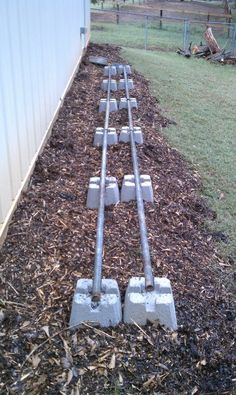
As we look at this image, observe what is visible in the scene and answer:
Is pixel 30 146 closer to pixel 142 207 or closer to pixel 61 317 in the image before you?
pixel 142 207

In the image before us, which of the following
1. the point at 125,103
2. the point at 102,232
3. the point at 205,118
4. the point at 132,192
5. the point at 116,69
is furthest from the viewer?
the point at 116,69

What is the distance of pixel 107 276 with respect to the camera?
3059 mm

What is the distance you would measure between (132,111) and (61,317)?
4994 millimetres

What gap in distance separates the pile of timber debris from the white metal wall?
34.5ft

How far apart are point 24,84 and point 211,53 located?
13.3 meters

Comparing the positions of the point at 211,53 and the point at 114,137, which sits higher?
the point at 211,53

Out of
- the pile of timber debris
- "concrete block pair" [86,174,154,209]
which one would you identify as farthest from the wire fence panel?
"concrete block pair" [86,174,154,209]

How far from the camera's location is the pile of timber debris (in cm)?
1533

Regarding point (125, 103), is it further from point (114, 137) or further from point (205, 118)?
point (114, 137)

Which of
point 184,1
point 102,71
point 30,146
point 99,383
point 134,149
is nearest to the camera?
point 99,383

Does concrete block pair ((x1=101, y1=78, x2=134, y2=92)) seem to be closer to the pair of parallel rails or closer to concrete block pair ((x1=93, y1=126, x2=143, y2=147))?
concrete block pair ((x1=93, y1=126, x2=143, y2=147))

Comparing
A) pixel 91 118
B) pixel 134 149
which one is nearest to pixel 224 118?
pixel 91 118

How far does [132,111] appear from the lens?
7.20 meters

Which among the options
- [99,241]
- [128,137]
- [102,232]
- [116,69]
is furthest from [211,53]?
[99,241]
